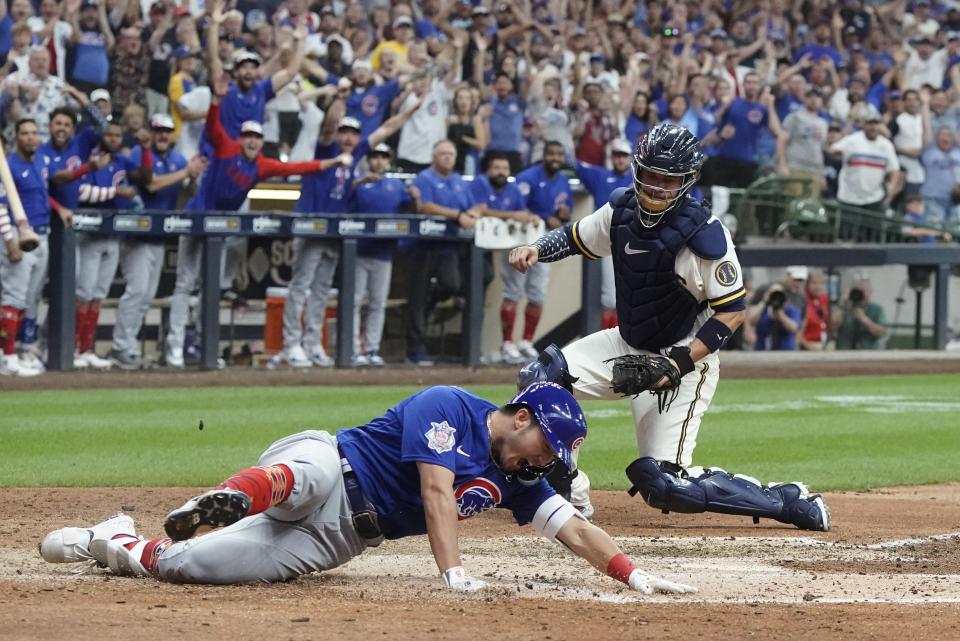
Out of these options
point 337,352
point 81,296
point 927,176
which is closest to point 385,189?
point 337,352

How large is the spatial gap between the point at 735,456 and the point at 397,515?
4927mm

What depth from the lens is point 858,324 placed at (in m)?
18.6

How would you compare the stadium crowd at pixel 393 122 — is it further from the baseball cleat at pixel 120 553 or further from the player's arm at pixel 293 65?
the baseball cleat at pixel 120 553

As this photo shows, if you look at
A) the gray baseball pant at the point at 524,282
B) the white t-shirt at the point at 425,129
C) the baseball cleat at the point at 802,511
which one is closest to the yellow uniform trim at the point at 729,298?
the baseball cleat at the point at 802,511

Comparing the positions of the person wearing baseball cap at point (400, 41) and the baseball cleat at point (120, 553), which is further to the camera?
the person wearing baseball cap at point (400, 41)

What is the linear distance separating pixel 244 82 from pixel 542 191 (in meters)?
3.37

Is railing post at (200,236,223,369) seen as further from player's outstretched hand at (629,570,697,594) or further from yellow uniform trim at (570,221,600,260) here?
player's outstretched hand at (629,570,697,594)

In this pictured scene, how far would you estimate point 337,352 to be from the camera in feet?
48.1

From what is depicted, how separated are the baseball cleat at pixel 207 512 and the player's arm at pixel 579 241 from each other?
2857 millimetres

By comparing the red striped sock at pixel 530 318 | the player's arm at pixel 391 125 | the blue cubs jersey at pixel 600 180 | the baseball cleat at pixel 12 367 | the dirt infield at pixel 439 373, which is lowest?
the dirt infield at pixel 439 373

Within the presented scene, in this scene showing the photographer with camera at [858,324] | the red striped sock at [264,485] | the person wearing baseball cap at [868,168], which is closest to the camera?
the red striped sock at [264,485]

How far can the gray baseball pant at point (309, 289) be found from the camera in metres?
14.4

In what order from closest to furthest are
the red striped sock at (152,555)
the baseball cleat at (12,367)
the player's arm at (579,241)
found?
the red striped sock at (152,555) < the player's arm at (579,241) < the baseball cleat at (12,367)

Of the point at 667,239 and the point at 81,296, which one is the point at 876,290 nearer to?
the point at 81,296
